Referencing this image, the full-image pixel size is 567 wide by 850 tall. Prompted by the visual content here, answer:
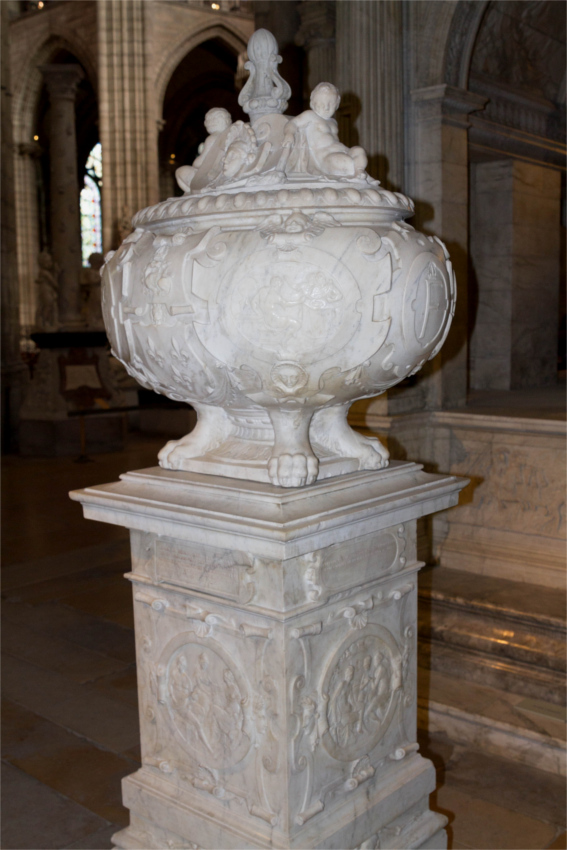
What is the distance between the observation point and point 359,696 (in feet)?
6.81

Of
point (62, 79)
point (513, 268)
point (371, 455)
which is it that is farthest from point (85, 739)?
point (62, 79)

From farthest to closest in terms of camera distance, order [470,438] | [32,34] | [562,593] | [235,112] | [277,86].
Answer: [235,112], [32,34], [470,438], [562,593], [277,86]

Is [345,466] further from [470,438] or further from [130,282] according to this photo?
[470,438]

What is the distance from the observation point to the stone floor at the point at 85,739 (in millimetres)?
2828

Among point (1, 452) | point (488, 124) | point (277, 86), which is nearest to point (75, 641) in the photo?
point (277, 86)

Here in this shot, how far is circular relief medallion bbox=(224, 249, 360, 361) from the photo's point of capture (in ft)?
5.60

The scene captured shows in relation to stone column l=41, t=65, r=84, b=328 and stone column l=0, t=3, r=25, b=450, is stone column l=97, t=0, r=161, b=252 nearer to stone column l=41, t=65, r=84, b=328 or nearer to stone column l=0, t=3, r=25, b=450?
stone column l=41, t=65, r=84, b=328

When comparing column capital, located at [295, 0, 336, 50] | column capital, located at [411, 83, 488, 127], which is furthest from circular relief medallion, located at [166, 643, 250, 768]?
column capital, located at [295, 0, 336, 50]

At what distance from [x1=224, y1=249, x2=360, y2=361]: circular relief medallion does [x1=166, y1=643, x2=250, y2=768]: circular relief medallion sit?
2.55ft

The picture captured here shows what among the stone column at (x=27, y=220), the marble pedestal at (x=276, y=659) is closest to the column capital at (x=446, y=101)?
the marble pedestal at (x=276, y=659)

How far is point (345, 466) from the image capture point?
6.77 ft

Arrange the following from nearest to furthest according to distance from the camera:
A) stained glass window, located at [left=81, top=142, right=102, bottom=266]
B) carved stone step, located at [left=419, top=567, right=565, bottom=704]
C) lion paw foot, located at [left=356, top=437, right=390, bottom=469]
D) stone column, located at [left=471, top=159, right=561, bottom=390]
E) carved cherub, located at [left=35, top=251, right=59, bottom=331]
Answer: lion paw foot, located at [left=356, top=437, right=390, bottom=469] → carved stone step, located at [left=419, top=567, right=565, bottom=704] → stone column, located at [left=471, top=159, right=561, bottom=390] → carved cherub, located at [left=35, top=251, right=59, bottom=331] → stained glass window, located at [left=81, top=142, right=102, bottom=266]

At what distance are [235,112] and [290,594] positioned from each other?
2412 cm

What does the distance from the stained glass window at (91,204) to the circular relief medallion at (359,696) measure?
1104 inches
